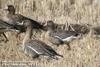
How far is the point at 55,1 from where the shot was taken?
15.1m

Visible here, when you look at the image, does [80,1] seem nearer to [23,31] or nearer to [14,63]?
[23,31]

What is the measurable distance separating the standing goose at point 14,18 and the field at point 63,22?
0.41 meters

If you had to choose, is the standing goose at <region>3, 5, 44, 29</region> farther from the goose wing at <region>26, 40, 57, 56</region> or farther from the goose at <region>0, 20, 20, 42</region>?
the goose wing at <region>26, 40, 57, 56</region>

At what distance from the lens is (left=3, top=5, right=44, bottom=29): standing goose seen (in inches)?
524

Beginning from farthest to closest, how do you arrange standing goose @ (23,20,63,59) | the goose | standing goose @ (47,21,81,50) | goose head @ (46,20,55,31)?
goose head @ (46,20,55,31) < the goose < standing goose @ (47,21,81,50) < standing goose @ (23,20,63,59)

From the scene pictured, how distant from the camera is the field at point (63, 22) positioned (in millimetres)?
10000

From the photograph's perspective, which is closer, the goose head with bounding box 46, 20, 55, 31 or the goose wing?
the goose wing

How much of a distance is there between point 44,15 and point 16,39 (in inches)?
105

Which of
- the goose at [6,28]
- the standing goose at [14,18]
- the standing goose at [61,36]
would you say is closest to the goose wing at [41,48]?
the standing goose at [61,36]

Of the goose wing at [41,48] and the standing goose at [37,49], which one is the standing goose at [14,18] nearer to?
the standing goose at [37,49]

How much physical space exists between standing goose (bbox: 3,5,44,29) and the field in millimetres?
407

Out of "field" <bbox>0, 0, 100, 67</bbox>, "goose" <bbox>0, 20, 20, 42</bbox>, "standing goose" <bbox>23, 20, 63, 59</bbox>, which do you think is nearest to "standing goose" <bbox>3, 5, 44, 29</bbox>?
"field" <bbox>0, 0, 100, 67</bbox>

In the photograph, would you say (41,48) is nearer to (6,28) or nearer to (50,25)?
(6,28)

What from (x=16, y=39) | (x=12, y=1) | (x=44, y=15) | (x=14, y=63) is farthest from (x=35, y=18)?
(x=14, y=63)
